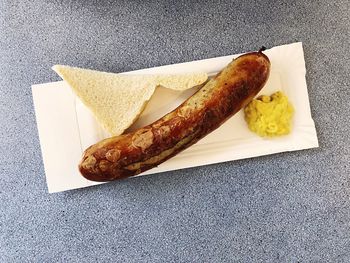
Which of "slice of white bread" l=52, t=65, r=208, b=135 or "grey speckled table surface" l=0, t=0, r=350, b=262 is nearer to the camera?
"slice of white bread" l=52, t=65, r=208, b=135

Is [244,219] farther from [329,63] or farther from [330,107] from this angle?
[329,63]

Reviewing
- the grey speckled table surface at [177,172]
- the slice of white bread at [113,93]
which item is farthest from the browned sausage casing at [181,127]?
the grey speckled table surface at [177,172]

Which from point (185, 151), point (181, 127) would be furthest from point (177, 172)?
point (181, 127)

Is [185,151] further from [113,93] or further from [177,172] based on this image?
[113,93]

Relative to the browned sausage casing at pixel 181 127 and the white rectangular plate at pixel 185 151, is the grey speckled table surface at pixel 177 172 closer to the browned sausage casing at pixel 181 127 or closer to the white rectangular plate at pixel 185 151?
the white rectangular plate at pixel 185 151

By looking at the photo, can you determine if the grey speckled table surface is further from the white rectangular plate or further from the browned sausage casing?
the browned sausage casing

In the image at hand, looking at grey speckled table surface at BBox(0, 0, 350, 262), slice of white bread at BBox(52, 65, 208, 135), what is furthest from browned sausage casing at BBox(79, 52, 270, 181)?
grey speckled table surface at BBox(0, 0, 350, 262)

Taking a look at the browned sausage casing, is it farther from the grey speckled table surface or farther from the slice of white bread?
the grey speckled table surface
